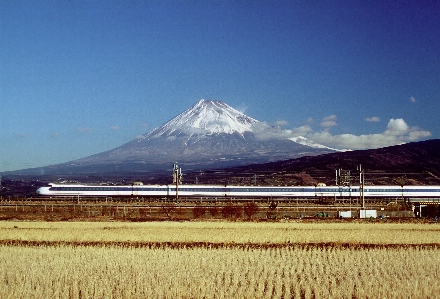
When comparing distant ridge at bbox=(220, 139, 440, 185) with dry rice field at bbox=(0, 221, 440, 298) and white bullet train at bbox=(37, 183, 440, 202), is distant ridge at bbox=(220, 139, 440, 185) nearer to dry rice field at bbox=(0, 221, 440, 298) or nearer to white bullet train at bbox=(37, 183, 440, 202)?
white bullet train at bbox=(37, 183, 440, 202)

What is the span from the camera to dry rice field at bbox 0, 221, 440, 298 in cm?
1146

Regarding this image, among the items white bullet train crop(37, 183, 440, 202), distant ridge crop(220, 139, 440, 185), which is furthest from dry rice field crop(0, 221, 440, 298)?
distant ridge crop(220, 139, 440, 185)

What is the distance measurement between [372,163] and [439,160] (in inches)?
948

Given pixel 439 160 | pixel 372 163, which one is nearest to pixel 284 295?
pixel 372 163

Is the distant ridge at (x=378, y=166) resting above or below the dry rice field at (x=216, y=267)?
above

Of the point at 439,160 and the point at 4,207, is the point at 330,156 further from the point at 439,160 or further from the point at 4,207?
the point at 4,207

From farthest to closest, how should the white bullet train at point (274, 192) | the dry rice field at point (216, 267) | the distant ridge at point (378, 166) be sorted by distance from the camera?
the distant ridge at point (378, 166), the white bullet train at point (274, 192), the dry rice field at point (216, 267)

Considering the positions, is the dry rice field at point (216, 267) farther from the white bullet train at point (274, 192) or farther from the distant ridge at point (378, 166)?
the distant ridge at point (378, 166)

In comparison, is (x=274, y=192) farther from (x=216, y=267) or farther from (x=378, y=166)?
(x=378, y=166)

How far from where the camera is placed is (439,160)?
168 m

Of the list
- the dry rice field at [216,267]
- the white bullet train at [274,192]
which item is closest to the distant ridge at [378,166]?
the white bullet train at [274,192]

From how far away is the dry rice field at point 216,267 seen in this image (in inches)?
451

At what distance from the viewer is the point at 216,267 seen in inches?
582

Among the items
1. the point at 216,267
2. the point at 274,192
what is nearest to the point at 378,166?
the point at 274,192
